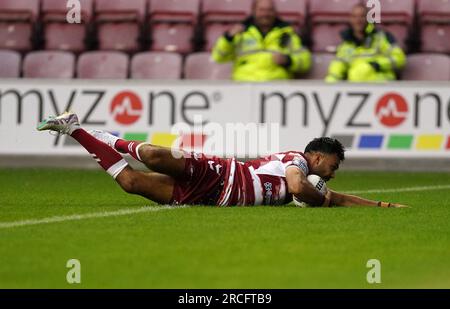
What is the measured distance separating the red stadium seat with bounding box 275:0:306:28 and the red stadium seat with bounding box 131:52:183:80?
67.9 inches

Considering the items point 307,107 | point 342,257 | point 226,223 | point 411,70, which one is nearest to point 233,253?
point 342,257

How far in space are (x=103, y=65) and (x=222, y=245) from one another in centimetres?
1018

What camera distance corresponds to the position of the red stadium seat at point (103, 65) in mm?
18047

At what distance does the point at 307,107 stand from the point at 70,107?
312 cm

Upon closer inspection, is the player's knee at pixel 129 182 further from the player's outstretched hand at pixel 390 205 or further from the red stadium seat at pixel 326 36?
the red stadium seat at pixel 326 36

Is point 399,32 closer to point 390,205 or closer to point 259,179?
point 390,205

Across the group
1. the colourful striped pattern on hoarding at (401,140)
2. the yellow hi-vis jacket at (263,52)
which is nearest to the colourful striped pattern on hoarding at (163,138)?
the yellow hi-vis jacket at (263,52)

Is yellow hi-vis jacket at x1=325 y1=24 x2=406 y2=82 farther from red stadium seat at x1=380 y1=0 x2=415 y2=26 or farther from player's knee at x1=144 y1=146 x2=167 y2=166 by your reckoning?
player's knee at x1=144 y1=146 x2=167 y2=166

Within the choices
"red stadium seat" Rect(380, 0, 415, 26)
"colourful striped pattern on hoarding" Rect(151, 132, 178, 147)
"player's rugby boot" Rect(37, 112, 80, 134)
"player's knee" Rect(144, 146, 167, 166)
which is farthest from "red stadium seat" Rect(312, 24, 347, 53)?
"player's knee" Rect(144, 146, 167, 166)

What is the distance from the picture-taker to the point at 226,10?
18.6 meters

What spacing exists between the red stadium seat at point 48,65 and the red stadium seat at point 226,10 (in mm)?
2160

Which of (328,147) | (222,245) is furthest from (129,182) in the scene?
(222,245)
